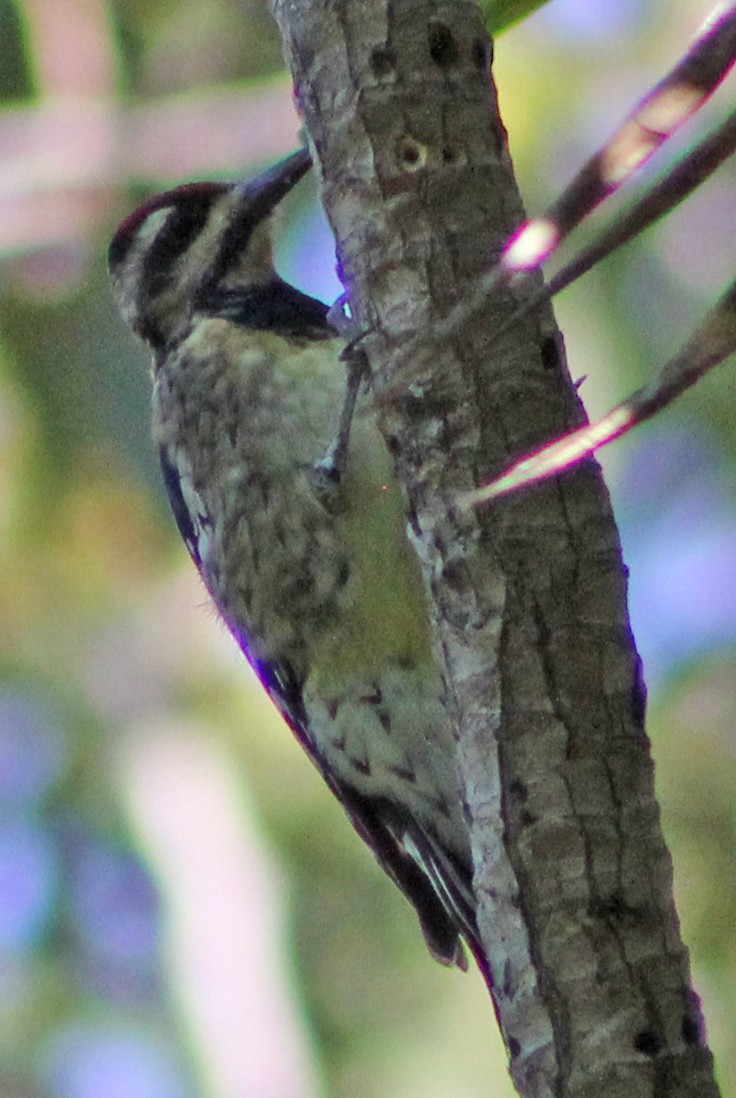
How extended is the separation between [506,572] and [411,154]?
43 centimetres

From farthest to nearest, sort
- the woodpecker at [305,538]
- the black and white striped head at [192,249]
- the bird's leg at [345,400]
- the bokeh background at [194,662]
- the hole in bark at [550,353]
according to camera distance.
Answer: the bokeh background at [194,662] < the black and white striped head at [192,249] < the woodpecker at [305,538] < the bird's leg at [345,400] < the hole in bark at [550,353]

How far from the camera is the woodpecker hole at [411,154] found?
165 cm

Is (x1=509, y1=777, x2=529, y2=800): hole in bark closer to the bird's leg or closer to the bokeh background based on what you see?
the bird's leg

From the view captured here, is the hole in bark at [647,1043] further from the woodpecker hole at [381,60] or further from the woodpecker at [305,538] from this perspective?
the woodpecker at [305,538]

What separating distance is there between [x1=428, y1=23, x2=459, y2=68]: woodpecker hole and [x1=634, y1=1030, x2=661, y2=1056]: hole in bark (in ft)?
3.09

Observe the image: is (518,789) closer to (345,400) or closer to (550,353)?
(550,353)

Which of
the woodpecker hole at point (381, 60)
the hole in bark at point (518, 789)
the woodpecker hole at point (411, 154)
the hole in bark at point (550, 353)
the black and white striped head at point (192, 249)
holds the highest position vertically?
the black and white striped head at point (192, 249)

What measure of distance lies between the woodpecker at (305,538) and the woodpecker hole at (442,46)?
888mm

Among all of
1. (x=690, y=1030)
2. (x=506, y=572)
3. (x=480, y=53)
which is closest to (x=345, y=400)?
(x=480, y=53)

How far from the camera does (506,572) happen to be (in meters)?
1.55

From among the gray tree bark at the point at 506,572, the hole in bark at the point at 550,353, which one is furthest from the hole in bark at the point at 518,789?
the hole in bark at the point at 550,353

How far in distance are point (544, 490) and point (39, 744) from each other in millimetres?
4149

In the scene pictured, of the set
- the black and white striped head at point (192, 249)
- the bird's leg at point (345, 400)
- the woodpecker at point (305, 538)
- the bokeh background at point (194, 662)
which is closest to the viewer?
the bird's leg at point (345, 400)

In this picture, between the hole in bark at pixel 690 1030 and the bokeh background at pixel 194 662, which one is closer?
the hole in bark at pixel 690 1030
